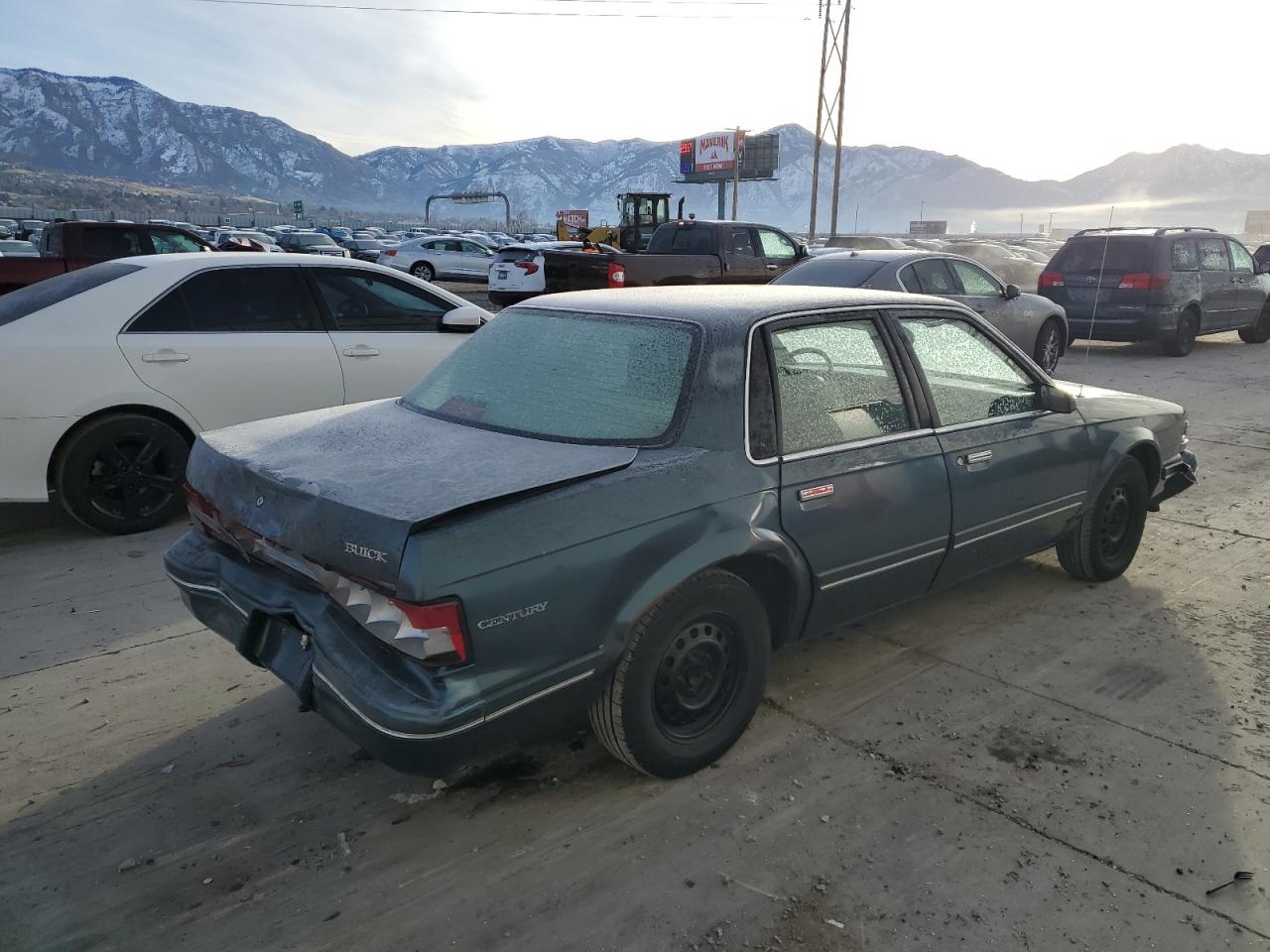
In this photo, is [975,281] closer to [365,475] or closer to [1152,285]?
[1152,285]

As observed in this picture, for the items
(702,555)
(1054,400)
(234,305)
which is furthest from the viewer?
(234,305)

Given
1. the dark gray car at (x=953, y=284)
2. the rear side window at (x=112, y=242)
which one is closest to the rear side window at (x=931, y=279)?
the dark gray car at (x=953, y=284)

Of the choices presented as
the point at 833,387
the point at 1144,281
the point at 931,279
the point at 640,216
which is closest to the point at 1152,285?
the point at 1144,281

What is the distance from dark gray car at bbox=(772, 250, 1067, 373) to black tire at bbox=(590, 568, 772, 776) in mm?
5942

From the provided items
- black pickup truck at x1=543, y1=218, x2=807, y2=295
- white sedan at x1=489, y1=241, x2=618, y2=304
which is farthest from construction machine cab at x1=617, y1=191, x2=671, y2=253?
black pickup truck at x1=543, y1=218, x2=807, y2=295

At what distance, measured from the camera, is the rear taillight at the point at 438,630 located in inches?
89.7

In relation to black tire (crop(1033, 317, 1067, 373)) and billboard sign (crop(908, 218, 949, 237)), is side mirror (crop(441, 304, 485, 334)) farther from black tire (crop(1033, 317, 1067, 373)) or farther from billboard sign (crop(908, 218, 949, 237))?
billboard sign (crop(908, 218, 949, 237))

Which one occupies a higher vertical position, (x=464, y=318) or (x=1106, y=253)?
(x=1106, y=253)

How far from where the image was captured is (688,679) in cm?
295

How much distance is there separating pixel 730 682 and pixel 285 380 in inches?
149

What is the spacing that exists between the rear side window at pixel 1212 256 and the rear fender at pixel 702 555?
12697 mm

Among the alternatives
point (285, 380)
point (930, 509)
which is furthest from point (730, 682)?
point (285, 380)

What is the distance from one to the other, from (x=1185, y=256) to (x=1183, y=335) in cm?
109

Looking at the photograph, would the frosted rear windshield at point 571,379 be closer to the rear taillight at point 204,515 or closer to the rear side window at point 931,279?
the rear taillight at point 204,515
